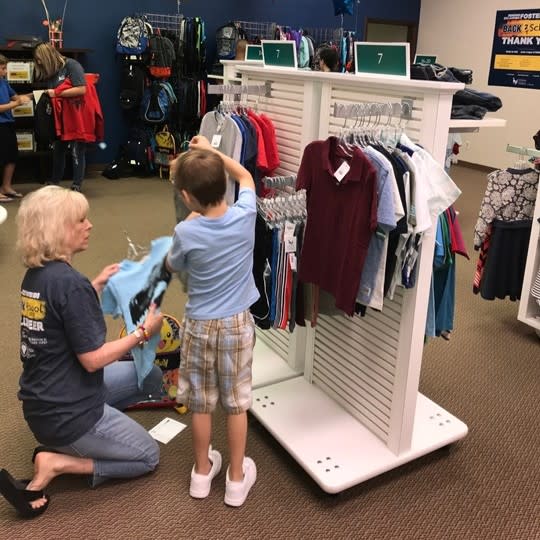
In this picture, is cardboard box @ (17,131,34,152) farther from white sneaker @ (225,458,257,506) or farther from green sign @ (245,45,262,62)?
white sneaker @ (225,458,257,506)

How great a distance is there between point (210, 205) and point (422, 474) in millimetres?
1399

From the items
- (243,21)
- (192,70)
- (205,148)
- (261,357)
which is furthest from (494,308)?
(243,21)

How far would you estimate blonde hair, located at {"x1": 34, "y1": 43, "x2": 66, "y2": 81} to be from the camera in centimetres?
587

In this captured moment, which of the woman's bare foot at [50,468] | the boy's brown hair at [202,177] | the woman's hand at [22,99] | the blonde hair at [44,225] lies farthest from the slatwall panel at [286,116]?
the woman's hand at [22,99]

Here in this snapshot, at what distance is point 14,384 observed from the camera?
2922mm

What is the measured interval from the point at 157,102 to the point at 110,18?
1234 millimetres

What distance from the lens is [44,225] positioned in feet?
6.18

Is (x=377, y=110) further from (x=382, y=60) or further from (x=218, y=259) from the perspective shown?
(x=218, y=259)

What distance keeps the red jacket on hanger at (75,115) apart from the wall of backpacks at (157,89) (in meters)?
1.08

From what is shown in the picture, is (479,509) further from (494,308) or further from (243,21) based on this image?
(243,21)

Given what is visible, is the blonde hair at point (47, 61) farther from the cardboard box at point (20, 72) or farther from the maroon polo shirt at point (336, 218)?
the maroon polo shirt at point (336, 218)

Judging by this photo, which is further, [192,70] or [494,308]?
[192,70]

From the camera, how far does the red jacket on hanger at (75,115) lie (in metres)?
6.03

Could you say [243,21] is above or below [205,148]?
above
